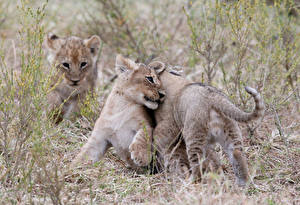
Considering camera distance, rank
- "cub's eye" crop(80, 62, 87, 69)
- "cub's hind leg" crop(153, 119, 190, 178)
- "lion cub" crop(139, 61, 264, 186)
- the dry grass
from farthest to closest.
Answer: "cub's eye" crop(80, 62, 87, 69) < "cub's hind leg" crop(153, 119, 190, 178) < "lion cub" crop(139, 61, 264, 186) < the dry grass

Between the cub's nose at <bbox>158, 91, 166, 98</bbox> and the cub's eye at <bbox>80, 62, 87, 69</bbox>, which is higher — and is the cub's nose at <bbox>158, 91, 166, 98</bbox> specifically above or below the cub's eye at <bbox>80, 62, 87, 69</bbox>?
above

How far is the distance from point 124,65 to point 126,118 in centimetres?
71

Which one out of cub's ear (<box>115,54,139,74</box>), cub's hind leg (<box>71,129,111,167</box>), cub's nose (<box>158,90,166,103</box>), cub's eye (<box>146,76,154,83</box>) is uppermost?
cub's ear (<box>115,54,139,74</box>)

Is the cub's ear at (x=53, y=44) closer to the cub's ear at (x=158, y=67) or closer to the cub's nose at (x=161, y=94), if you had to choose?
the cub's ear at (x=158, y=67)

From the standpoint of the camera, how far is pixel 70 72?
22.6ft

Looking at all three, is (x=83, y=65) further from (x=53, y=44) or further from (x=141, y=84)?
(x=141, y=84)

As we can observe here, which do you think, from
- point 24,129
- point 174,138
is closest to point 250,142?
point 174,138

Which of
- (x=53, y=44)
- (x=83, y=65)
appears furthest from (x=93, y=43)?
(x=53, y=44)

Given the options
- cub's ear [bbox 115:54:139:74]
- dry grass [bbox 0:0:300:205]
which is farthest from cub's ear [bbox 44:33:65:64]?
cub's ear [bbox 115:54:139:74]

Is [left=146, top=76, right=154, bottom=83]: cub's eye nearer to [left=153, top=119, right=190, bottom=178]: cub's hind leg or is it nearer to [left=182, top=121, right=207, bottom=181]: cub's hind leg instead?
[left=153, top=119, right=190, bottom=178]: cub's hind leg

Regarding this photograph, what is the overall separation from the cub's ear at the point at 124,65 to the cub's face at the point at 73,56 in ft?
4.79

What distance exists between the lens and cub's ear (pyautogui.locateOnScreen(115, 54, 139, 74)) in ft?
18.0

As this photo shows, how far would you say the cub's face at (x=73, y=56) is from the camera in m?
6.90

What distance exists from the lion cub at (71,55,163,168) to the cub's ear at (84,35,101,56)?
83.3 inches
